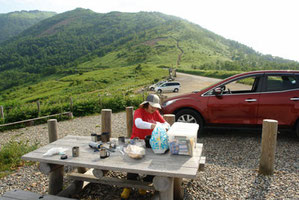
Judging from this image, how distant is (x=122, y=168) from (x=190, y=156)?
89 cm

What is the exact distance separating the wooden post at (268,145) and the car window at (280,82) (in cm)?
217

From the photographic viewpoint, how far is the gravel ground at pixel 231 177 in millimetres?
3740

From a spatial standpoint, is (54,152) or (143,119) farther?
(143,119)

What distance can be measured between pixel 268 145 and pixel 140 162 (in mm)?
2579

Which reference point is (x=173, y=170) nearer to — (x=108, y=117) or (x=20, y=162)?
(x=108, y=117)

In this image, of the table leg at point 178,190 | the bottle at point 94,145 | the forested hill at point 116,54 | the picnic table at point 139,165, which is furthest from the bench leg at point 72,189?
the forested hill at point 116,54

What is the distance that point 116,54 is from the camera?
4936 inches

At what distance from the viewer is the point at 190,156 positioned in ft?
9.61

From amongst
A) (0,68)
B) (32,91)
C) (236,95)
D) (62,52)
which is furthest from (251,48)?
(236,95)

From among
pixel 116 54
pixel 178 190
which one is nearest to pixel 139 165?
pixel 178 190

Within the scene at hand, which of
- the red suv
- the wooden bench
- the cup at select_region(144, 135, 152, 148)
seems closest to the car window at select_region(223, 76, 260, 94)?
the red suv

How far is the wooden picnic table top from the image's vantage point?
2.59m

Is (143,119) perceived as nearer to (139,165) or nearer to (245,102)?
(139,165)

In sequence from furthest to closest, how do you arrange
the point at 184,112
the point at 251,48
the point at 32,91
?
the point at 251,48
the point at 32,91
the point at 184,112
